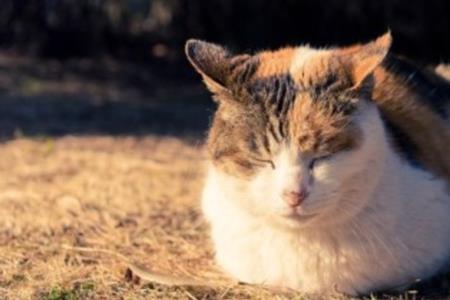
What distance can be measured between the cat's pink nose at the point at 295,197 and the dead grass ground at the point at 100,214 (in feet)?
1.86

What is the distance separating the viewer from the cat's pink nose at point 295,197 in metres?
3.08

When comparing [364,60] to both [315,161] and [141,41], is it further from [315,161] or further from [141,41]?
[141,41]

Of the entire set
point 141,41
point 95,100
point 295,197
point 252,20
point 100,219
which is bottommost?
point 295,197

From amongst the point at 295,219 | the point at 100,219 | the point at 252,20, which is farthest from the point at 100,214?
the point at 252,20

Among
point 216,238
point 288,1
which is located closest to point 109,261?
point 216,238

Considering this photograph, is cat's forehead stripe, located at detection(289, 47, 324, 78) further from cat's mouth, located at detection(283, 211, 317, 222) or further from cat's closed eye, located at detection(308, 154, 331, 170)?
cat's mouth, located at detection(283, 211, 317, 222)

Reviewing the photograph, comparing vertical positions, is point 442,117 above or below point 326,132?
above

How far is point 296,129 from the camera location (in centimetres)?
314

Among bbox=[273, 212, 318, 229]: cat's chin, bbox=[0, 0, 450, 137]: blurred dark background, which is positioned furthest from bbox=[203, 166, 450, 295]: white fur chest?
bbox=[0, 0, 450, 137]: blurred dark background

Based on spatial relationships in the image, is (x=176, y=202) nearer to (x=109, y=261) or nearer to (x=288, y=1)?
(x=109, y=261)

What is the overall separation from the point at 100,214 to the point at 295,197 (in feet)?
6.68

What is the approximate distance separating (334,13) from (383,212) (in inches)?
201

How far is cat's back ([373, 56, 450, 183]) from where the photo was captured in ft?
12.3

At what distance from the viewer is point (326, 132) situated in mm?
3150
